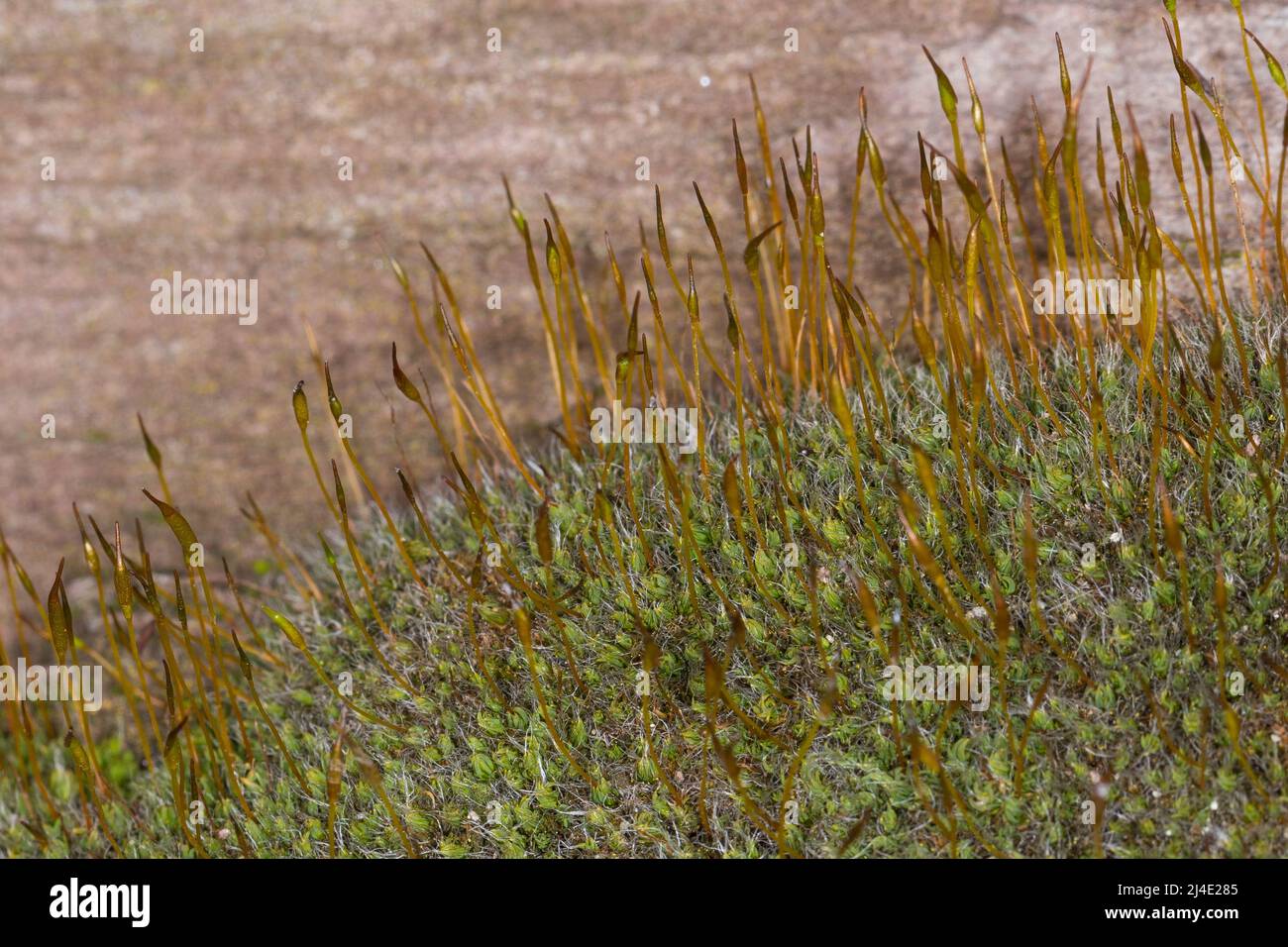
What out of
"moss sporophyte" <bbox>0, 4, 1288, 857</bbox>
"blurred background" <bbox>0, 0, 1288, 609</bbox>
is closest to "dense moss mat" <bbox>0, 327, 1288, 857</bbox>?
"moss sporophyte" <bbox>0, 4, 1288, 857</bbox>

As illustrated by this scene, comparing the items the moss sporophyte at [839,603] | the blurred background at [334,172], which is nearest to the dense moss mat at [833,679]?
the moss sporophyte at [839,603]

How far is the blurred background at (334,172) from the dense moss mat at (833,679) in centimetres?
91

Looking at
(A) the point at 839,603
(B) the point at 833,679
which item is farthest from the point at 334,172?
(B) the point at 833,679

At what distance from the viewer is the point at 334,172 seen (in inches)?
148

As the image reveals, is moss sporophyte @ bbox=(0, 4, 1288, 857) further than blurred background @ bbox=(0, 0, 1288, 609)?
No

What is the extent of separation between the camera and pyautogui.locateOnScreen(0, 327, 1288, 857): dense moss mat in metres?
2.06

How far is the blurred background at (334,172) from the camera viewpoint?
11.4 feet

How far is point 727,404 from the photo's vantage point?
2.98 m

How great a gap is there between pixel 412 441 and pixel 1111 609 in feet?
7.59

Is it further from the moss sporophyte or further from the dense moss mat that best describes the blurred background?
the dense moss mat

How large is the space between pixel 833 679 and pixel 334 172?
273cm

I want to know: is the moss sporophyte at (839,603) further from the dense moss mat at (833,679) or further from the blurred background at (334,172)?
the blurred background at (334,172)

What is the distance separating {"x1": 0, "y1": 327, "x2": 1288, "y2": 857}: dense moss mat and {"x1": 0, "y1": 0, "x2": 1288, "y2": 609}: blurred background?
91 cm
